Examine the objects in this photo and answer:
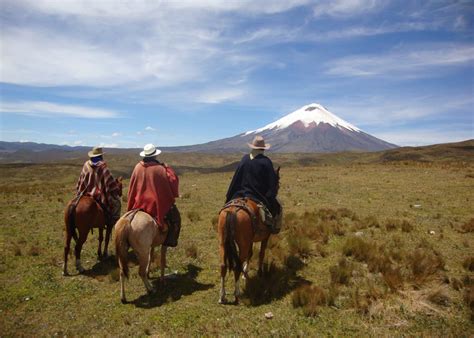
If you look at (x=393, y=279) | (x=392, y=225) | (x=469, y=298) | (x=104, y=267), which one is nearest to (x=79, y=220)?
(x=104, y=267)

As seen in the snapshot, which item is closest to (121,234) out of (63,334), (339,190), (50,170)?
(63,334)

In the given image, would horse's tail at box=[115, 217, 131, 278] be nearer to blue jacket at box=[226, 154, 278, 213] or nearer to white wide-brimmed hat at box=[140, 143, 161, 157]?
white wide-brimmed hat at box=[140, 143, 161, 157]

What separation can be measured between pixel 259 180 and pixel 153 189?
2683 millimetres

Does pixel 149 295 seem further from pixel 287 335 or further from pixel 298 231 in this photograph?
pixel 298 231

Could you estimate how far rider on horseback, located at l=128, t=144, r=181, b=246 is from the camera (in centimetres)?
828

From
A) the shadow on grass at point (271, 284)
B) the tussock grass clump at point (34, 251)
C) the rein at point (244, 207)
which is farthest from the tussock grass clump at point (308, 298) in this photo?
the tussock grass clump at point (34, 251)

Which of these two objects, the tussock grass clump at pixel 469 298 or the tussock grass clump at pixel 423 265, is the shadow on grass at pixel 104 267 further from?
the tussock grass clump at pixel 469 298

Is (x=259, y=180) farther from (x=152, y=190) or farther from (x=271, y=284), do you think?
(x=152, y=190)

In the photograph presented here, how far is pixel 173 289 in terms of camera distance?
27.7 feet

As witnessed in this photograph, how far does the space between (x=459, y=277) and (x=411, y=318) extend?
283 centimetres

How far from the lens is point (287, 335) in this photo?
5.95 metres

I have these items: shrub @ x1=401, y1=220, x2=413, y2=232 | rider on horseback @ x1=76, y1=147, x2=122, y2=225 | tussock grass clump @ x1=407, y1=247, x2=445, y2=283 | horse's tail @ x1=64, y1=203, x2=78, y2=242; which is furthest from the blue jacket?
shrub @ x1=401, y1=220, x2=413, y2=232

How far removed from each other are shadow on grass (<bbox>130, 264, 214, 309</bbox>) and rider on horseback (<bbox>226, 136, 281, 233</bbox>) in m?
2.46

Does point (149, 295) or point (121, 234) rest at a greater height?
point (121, 234)
